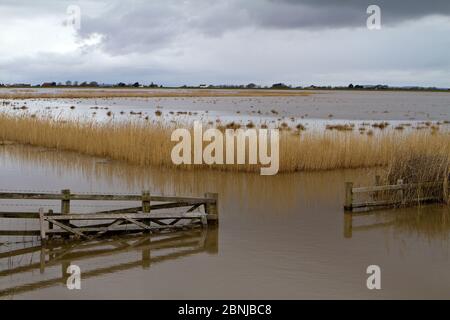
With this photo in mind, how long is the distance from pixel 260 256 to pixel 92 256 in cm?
307

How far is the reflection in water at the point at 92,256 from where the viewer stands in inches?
350

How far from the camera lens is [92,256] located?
1002 cm

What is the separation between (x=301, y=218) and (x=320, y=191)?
345cm

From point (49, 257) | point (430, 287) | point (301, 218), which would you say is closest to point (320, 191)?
point (301, 218)

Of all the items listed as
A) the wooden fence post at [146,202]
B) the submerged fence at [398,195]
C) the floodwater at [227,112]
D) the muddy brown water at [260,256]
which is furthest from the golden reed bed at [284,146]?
the wooden fence post at [146,202]

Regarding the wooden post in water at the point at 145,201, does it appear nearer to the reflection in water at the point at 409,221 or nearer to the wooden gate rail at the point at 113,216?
the wooden gate rail at the point at 113,216

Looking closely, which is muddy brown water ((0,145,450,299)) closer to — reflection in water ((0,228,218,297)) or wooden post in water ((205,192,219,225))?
reflection in water ((0,228,218,297))

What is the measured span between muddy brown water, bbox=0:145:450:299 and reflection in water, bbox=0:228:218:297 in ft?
0.06

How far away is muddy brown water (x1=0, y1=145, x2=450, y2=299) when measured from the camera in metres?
8.55

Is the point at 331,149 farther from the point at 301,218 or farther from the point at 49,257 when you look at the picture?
the point at 49,257

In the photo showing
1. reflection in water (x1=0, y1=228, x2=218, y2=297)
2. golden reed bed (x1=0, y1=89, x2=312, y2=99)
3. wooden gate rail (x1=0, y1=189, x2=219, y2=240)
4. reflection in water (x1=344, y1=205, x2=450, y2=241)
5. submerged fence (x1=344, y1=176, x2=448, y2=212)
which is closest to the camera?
reflection in water (x1=0, y1=228, x2=218, y2=297)

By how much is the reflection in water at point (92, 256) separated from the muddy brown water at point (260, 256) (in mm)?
19

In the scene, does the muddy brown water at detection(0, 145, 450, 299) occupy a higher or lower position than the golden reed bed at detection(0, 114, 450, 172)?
lower

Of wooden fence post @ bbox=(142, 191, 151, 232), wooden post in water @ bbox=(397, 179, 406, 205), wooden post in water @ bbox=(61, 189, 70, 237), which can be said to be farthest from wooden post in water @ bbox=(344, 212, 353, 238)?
wooden post in water @ bbox=(61, 189, 70, 237)
